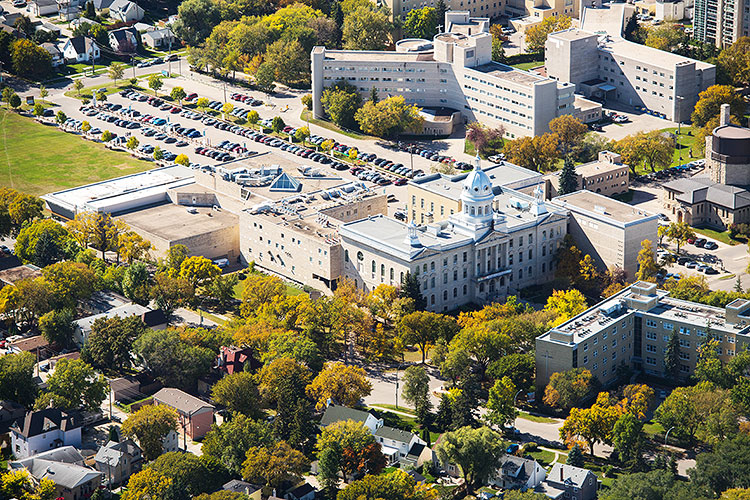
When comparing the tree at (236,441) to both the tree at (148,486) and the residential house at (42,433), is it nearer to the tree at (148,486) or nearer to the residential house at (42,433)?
the tree at (148,486)

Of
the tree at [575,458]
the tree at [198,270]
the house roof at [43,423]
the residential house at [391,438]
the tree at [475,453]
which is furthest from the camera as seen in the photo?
the tree at [198,270]

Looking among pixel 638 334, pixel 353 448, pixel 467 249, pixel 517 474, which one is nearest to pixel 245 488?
pixel 353 448

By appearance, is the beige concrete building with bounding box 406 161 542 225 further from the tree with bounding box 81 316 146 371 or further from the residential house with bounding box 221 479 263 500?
the residential house with bounding box 221 479 263 500

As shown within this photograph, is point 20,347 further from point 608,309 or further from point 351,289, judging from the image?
point 608,309

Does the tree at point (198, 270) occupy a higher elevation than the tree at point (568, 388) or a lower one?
higher

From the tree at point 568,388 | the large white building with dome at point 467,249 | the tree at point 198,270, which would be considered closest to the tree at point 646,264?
the large white building with dome at point 467,249

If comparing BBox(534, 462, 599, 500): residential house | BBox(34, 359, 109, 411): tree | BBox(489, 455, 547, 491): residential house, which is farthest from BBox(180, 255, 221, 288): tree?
BBox(534, 462, 599, 500): residential house

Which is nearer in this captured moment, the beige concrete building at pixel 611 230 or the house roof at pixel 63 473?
the house roof at pixel 63 473
